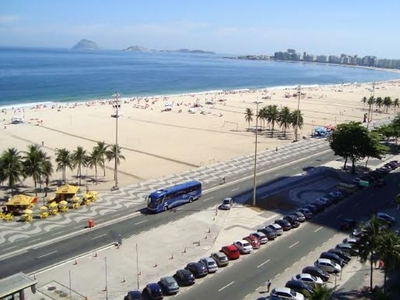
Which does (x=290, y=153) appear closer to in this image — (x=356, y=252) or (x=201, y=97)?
(x=356, y=252)

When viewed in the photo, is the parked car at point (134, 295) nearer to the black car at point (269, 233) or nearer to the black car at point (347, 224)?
the black car at point (269, 233)

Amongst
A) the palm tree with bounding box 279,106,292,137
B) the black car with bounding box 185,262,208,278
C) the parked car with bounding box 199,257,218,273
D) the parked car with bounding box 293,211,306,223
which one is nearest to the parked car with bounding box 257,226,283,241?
the parked car with bounding box 293,211,306,223

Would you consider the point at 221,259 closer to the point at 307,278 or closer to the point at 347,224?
the point at 307,278

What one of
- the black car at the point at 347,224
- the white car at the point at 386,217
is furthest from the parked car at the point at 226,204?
the white car at the point at 386,217

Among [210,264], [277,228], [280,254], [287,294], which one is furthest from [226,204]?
[287,294]

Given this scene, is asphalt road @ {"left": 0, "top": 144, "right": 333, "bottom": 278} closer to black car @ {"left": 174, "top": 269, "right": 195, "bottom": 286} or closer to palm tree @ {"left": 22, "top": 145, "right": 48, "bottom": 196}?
black car @ {"left": 174, "top": 269, "right": 195, "bottom": 286}
